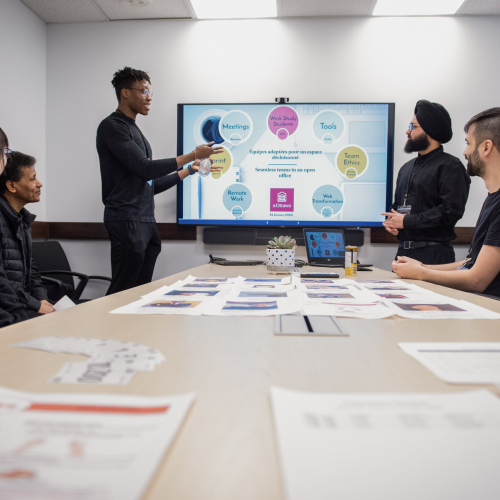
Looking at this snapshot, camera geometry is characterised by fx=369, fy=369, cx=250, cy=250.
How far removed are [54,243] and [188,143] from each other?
4.17 ft

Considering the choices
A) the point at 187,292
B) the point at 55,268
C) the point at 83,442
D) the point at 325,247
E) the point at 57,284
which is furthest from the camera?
the point at 55,268

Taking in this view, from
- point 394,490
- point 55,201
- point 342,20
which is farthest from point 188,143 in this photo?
point 394,490

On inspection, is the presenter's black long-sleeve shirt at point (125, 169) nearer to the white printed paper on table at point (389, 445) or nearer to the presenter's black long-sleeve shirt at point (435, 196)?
the presenter's black long-sleeve shirt at point (435, 196)

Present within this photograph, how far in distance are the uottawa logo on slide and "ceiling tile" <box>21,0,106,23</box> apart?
1960mm

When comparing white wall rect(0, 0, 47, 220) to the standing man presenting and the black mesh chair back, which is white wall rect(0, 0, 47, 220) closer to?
the black mesh chair back

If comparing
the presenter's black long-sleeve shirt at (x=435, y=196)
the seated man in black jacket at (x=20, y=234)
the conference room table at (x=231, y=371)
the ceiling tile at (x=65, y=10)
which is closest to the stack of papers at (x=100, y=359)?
the conference room table at (x=231, y=371)

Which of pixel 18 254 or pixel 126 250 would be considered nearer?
pixel 18 254

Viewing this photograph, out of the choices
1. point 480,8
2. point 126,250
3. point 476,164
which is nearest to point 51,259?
point 126,250

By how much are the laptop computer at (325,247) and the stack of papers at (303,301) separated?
2.19ft

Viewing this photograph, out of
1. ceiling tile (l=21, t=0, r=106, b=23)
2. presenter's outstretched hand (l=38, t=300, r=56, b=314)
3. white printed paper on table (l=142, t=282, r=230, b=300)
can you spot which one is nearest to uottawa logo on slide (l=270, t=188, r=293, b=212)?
presenter's outstretched hand (l=38, t=300, r=56, b=314)

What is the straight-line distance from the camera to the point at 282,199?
2.93 m

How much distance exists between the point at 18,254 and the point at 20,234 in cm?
10

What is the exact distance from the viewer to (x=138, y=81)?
2.23 meters

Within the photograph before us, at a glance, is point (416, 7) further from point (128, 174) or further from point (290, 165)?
point (128, 174)
